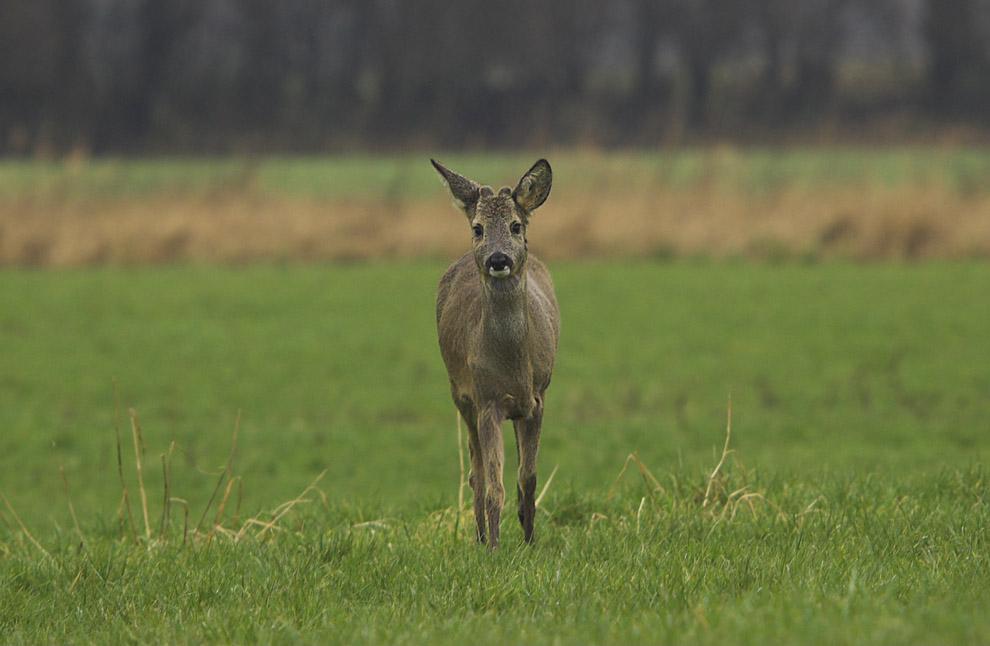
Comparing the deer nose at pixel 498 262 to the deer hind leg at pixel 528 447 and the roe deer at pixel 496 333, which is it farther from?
the deer hind leg at pixel 528 447

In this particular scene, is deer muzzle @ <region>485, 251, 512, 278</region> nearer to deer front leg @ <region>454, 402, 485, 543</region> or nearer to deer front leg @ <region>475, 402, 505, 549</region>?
deer front leg @ <region>475, 402, 505, 549</region>

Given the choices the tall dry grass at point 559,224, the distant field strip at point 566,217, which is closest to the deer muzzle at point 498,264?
the tall dry grass at point 559,224

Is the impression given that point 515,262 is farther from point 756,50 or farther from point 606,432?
point 756,50

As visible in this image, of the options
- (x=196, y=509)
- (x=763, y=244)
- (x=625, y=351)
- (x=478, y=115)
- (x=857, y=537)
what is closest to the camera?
(x=857, y=537)

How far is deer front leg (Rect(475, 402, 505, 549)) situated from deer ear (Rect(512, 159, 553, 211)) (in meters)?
0.82

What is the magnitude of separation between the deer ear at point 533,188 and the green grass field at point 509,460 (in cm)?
165

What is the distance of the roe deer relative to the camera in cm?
482

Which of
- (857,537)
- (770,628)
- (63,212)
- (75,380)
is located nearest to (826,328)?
(75,380)

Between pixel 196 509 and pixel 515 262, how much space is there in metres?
7.80

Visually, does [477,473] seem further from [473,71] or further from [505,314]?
[473,71]

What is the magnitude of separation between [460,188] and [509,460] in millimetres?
8706

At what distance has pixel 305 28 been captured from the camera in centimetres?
6712

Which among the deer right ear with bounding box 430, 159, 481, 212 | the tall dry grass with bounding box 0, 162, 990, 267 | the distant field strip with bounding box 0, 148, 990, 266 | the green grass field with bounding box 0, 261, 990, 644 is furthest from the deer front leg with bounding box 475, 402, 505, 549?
the distant field strip with bounding box 0, 148, 990, 266

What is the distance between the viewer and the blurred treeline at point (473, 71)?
60.0 m
